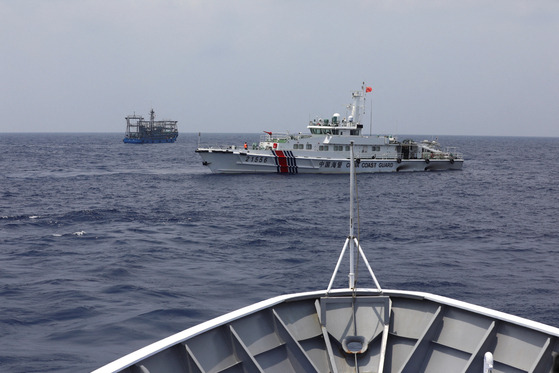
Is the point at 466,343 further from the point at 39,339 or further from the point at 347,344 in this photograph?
the point at 39,339

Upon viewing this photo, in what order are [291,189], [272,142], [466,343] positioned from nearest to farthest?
[466,343]
[291,189]
[272,142]

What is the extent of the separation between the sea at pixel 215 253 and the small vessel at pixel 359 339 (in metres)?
6.90

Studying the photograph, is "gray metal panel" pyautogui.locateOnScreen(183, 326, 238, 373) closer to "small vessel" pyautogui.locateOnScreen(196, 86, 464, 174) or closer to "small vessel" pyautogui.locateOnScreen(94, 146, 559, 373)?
"small vessel" pyautogui.locateOnScreen(94, 146, 559, 373)

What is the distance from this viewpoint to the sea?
17375 millimetres

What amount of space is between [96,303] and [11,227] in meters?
17.1

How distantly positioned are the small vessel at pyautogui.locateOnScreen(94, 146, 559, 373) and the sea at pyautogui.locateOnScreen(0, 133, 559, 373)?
690 centimetres

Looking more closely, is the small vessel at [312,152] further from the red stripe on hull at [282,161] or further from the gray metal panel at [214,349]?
the gray metal panel at [214,349]

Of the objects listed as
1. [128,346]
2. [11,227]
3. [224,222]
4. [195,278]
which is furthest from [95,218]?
[128,346]

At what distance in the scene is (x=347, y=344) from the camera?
9.59 meters

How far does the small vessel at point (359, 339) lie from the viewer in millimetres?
8258

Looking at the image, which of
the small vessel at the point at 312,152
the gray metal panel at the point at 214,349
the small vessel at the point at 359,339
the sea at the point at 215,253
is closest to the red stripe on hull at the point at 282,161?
the small vessel at the point at 312,152

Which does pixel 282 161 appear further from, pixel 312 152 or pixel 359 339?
pixel 359 339

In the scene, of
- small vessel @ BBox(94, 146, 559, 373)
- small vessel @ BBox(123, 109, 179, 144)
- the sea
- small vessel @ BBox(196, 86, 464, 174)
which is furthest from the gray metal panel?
small vessel @ BBox(123, 109, 179, 144)

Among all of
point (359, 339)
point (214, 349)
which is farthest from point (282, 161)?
point (214, 349)
